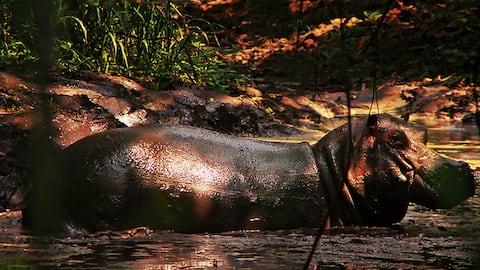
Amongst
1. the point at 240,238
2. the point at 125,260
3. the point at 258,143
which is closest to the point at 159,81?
the point at 258,143

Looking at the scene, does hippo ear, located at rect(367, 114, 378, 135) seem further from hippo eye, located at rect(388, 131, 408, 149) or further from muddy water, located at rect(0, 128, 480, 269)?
muddy water, located at rect(0, 128, 480, 269)

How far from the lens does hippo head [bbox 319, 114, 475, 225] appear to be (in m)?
4.48

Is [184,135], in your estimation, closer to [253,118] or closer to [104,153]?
[104,153]

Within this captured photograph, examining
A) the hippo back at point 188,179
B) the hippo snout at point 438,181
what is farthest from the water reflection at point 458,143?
the hippo back at point 188,179

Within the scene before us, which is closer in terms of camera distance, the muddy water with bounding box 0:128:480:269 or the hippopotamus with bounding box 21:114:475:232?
the muddy water with bounding box 0:128:480:269

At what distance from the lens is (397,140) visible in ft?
14.8

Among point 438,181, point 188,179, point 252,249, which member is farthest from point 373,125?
point 252,249

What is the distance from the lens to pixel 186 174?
4176 millimetres

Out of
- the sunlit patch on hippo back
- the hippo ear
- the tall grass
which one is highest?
the tall grass

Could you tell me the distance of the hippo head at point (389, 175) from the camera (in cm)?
448

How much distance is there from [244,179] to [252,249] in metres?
0.63

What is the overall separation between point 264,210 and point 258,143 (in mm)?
391

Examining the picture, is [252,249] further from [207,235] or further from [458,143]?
[458,143]

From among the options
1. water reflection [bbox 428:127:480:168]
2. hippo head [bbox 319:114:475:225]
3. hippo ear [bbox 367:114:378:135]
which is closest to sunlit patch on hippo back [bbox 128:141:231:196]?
hippo head [bbox 319:114:475:225]
